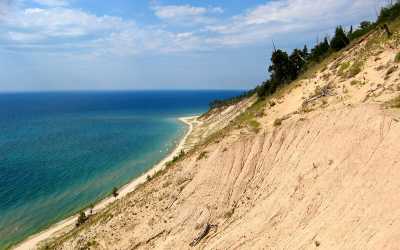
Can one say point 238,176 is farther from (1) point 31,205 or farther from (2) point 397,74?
(1) point 31,205

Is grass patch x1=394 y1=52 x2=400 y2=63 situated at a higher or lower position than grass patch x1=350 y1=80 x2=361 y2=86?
higher

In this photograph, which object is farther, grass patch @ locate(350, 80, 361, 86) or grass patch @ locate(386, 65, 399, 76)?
grass patch @ locate(350, 80, 361, 86)

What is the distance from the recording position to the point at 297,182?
21.9 metres

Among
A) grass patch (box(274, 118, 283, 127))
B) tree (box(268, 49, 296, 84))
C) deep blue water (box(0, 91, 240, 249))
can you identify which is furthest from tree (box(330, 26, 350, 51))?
deep blue water (box(0, 91, 240, 249))

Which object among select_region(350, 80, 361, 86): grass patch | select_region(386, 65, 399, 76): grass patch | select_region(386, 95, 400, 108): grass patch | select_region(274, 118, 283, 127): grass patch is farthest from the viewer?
select_region(350, 80, 361, 86): grass patch

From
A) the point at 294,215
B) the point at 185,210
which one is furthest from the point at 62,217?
the point at 294,215

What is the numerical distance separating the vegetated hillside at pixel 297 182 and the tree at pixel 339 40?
17.8 m

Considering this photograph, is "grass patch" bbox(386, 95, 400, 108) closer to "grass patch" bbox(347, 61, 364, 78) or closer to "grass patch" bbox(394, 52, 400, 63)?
"grass patch" bbox(394, 52, 400, 63)

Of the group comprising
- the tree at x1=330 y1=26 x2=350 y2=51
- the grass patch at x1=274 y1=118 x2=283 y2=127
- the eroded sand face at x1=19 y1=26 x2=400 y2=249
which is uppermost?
the tree at x1=330 y1=26 x2=350 y2=51

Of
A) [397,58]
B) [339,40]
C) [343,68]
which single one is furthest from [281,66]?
[397,58]

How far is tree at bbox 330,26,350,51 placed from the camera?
5172cm

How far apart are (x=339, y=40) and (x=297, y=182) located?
3693 centimetres

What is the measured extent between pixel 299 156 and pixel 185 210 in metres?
8.47

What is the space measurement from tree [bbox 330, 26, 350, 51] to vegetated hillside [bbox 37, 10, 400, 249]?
58.5ft
